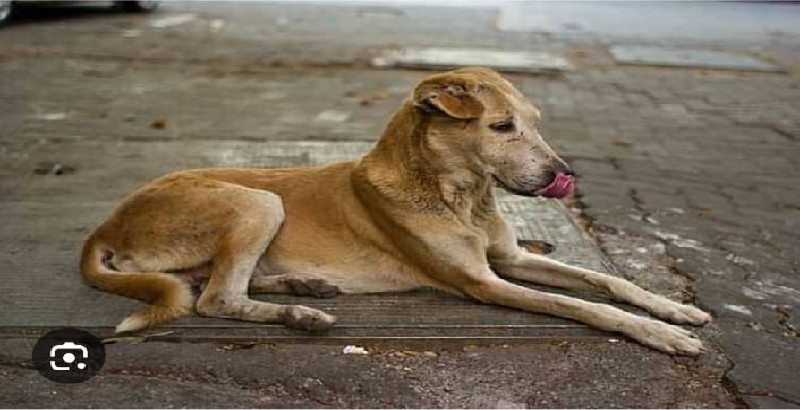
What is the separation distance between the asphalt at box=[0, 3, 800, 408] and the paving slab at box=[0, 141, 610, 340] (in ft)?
0.21

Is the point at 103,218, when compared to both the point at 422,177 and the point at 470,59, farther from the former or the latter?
Result: the point at 470,59

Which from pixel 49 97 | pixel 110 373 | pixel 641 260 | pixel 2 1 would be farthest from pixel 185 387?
pixel 2 1

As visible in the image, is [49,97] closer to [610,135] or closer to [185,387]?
[610,135]

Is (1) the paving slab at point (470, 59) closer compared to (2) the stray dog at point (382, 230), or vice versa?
(2) the stray dog at point (382, 230)

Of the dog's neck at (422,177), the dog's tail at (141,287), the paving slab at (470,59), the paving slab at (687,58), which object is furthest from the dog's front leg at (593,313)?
the paving slab at (687,58)

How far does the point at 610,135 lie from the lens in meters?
8.20

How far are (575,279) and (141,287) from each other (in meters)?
1.82

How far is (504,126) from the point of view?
4137 mm

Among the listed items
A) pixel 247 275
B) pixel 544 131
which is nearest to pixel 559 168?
pixel 247 275

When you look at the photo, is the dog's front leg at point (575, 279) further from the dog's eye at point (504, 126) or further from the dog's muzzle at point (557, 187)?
the dog's eye at point (504, 126)

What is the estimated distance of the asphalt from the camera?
3545mm

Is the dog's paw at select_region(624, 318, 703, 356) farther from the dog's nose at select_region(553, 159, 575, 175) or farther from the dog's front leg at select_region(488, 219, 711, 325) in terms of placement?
the dog's nose at select_region(553, 159, 575, 175)

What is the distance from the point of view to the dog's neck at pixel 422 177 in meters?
4.27

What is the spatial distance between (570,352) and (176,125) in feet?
16.9
